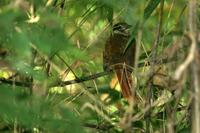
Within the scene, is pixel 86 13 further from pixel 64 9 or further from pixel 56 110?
pixel 56 110

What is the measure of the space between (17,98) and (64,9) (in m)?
1.06

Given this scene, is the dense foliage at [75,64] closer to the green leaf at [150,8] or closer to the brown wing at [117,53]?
the green leaf at [150,8]

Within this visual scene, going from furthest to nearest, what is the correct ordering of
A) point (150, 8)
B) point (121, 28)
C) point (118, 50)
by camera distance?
point (118, 50), point (121, 28), point (150, 8)

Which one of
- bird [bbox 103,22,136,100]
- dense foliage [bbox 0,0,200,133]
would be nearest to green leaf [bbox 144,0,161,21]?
dense foliage [bbox 0,0,200,133]

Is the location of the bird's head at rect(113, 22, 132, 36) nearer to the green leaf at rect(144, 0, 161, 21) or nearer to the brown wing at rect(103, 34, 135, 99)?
the brown wing at rect(103, 34, 135, 99)

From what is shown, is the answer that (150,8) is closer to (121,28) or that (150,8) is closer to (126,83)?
(126,83)

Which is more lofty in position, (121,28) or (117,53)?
(121,28)

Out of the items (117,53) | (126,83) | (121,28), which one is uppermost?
(121,28)

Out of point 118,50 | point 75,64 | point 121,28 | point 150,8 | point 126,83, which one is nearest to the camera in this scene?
point 150,8

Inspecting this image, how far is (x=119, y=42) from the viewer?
299 centimetres

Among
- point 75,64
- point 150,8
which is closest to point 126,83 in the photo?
point 75,64

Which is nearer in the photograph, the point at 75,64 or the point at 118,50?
the point at 75,64

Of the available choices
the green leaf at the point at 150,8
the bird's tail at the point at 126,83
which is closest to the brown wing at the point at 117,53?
the bird's tail at the point at 126,83

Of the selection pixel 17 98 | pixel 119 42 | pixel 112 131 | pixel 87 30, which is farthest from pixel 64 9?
pixel 17 98
